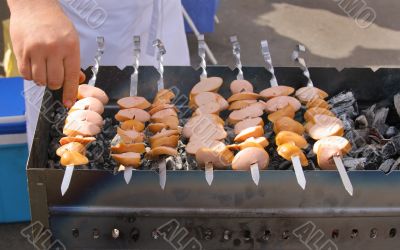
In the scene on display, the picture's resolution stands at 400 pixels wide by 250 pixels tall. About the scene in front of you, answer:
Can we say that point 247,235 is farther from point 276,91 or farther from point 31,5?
point 31,5

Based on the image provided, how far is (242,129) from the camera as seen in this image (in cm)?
193

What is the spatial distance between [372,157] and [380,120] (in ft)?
0.93

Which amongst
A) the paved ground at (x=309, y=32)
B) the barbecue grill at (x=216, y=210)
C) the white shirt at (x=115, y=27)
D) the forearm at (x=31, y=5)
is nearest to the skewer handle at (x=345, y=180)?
the barbecue grill at (x=216, y=210)

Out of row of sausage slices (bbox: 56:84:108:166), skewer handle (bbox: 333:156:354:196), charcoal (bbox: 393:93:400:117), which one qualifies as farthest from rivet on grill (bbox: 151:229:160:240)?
charcoal (bbox: 393:93:400:117)

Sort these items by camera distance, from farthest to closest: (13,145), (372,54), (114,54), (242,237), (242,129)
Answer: (372,54), (13,145), (114,54), (242,129), (242,237)

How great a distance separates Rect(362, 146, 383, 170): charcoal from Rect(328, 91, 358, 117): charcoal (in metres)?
0.23

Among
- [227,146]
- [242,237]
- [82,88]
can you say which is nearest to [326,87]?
[227,146]

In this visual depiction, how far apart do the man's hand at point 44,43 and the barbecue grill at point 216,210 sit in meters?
0.29

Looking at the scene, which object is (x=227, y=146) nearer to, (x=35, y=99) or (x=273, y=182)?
(x=273, y=182)

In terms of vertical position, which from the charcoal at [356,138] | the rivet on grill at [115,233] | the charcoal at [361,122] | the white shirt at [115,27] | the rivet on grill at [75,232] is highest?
the white shirt at [115,27]

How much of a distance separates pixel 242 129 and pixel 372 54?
3.71 metres

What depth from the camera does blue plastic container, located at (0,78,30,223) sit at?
2.69 m

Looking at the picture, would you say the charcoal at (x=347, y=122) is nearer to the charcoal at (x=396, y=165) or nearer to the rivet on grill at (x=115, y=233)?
the charcoal at (x=396, y=165)

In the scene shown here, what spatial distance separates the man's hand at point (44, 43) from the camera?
A: 1.47m
